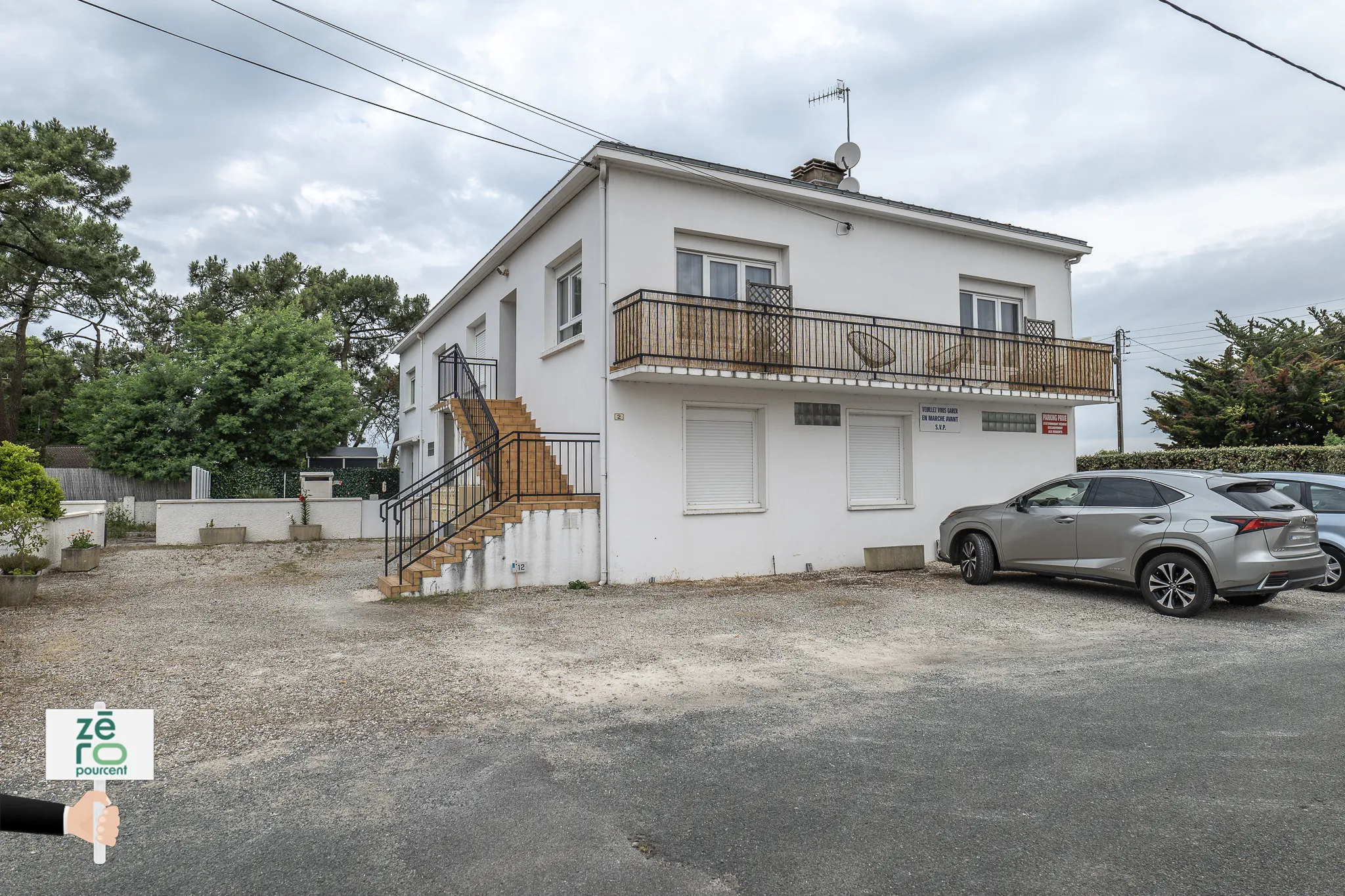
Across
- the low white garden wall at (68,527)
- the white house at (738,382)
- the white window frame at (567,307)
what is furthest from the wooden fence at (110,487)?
the white window frame at (567,307)

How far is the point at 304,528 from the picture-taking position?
18.3 metres

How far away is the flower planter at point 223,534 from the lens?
672 inches

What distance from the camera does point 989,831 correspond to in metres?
3.34

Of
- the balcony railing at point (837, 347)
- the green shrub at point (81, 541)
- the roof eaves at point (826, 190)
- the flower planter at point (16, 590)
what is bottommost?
the flower planter at point (16, 590)

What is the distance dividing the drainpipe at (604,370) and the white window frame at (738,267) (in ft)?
3.75

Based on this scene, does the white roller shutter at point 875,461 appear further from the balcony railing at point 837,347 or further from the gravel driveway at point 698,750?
the gravel driveway at point 698,750

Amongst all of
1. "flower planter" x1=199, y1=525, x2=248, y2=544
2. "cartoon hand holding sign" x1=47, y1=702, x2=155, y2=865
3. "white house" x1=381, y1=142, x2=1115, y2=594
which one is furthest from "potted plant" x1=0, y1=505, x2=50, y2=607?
"cartoon hand holding sign" x1=47, y1=702, x2=155, y2=865

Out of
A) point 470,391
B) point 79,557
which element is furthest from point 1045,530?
point 79,557

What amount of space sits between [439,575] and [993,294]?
37.4 feet

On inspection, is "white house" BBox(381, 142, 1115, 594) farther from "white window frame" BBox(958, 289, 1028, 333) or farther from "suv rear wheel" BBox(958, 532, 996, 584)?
"suv rear wheel" BBox(958, 532, 996, 584)

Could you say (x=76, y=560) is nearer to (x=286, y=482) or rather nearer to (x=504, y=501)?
(x=504, y=501)

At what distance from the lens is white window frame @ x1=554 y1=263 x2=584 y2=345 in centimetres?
1280

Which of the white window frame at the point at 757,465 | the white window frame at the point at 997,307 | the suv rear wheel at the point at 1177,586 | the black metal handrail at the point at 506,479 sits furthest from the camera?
the white window frame at the point at 997,307

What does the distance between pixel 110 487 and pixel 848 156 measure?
72.2 feet
